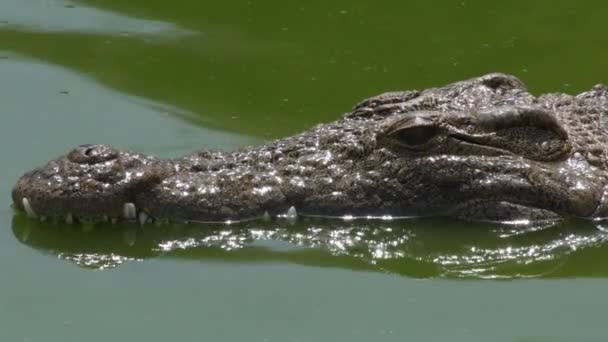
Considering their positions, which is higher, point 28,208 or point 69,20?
point 69,20

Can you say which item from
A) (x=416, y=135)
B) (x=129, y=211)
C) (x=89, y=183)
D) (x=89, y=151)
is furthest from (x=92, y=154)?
(x=416, y=135)

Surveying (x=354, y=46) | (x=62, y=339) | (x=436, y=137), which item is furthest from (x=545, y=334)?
(x=354, y=46)

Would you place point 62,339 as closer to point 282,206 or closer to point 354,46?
point 282,206

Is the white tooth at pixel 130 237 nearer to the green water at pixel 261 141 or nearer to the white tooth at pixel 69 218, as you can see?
the green water at pixel 261 141

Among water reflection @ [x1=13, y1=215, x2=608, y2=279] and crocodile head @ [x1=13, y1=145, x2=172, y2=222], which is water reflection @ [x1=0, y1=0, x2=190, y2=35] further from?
crocodile head @ [x1=13, y1=145, x2=172, y2=222]

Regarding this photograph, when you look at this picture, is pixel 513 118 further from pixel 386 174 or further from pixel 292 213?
pixel 292 213

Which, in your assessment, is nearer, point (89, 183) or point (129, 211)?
point (89, 183)
